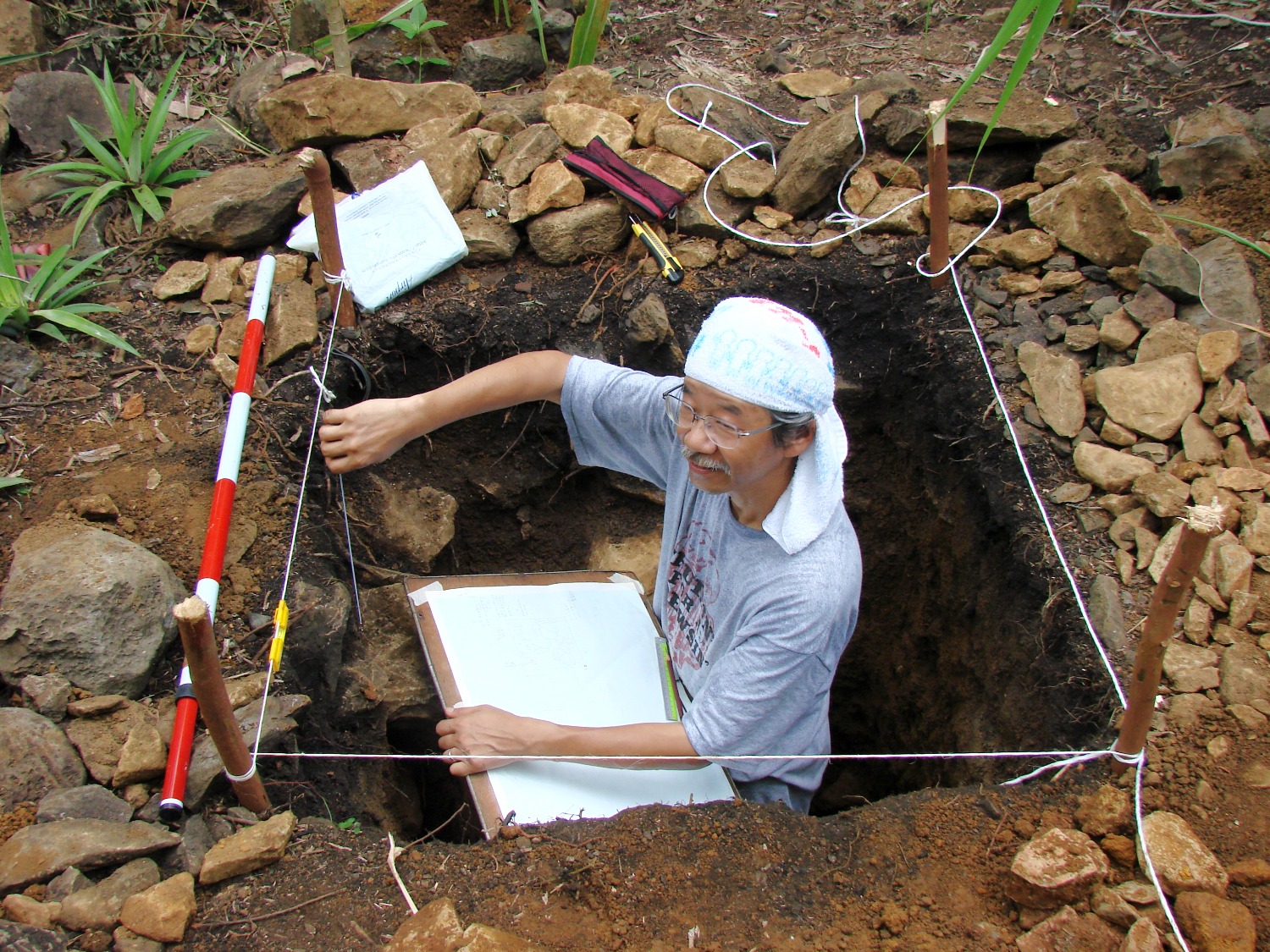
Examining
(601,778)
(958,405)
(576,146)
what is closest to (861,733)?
(958,405)

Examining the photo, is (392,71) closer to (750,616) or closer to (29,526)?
(29,526)

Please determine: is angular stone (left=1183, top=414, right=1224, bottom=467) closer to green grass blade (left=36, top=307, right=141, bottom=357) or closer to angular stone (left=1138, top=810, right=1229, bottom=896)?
angular stone (left=1138, top=810, right=1229, bottom=896)

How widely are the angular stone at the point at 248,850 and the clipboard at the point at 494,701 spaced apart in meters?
0.41

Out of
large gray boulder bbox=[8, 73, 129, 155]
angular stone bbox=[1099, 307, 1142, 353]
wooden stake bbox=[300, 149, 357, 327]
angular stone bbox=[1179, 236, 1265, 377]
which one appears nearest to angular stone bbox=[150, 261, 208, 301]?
wooden stake bbox=[300, 149, 357, 327]

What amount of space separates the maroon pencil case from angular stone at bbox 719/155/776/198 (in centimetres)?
17

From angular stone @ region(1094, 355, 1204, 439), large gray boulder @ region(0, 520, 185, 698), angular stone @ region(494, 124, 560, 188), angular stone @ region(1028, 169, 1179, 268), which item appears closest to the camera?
large gray boulder @ region(0, 520, 185, 698)

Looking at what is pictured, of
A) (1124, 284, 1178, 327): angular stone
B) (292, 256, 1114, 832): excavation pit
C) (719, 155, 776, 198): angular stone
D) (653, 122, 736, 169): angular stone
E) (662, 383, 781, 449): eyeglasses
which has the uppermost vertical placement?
(653, 122, 736, 169): angular stone

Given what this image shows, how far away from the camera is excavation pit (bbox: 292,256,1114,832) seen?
2363mm

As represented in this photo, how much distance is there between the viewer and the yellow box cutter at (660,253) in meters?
2.83

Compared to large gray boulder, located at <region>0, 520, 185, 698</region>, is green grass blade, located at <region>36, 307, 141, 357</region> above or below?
above

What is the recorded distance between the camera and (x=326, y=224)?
2.41 meters

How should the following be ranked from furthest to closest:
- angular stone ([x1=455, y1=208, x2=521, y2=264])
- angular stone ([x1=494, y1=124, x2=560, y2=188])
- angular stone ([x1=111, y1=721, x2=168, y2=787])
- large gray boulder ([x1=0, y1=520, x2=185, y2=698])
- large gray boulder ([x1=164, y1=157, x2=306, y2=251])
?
1. angular stone ([x1=494, y1=124, x2=560, y2=188])
2. angular stone ([x1=455, y1=208, x2=521, y2=264])
3. large gray boulder ([x1=164, y1=157, x2=306, y2=251])
4. large gray boulder ([x1=0, y1=520, x2=185, y2=698])
5. angular stone ([x1=111, y1=721, x2=168, y2=787])

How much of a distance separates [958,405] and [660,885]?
1.70 metres

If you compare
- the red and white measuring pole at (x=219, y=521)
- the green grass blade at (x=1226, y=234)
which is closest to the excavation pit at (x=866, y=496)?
the red and white measuring pole at (x=219, y=521)
